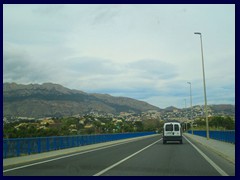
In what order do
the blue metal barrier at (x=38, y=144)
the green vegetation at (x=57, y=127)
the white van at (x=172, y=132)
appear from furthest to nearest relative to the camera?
1. the white van at (x=172, y=132)
2. the green vegetation at (x=57, y=127)
3. the blue metal barrier at (x=38, y=144)

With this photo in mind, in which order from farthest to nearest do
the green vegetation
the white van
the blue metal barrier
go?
the white van → the green vegetation → the blue metal barrier

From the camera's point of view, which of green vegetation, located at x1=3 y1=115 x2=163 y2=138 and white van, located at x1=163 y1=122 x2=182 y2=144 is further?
white van, located at x1=163 y1=122 x2=182 y2=144

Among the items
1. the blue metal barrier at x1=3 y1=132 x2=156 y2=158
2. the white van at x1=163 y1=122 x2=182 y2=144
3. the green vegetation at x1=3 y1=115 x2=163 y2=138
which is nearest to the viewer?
the blue metal barrier at x1=3 y1=132 x2=156 y2=158

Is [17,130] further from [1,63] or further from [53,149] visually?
[1,63]

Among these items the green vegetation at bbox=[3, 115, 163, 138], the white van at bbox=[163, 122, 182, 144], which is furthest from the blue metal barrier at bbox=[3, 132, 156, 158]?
the white van at bbox=[163, 122, 182, 144]

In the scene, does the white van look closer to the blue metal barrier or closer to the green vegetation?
the blue metal barrier

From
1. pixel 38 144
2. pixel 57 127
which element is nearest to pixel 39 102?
pixel 57 127

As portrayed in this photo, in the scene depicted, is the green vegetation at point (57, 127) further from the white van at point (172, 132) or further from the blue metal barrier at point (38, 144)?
the white van at point (172, 132)

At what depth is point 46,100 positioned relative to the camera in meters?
85.5

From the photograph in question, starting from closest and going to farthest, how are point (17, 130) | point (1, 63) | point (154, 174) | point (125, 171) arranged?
point (154, 174)
point (125, 171)
point (1, 63)
point (17, 130)

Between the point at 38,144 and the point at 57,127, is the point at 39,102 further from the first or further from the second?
the point at 38,144

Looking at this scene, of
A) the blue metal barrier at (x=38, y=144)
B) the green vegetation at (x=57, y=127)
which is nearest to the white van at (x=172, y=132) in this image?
the blue metal barrier at (x=38, y=144)

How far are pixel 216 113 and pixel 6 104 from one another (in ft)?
275
